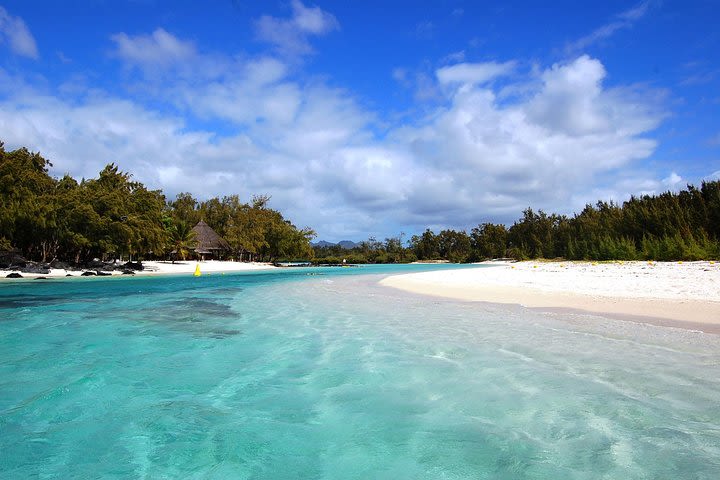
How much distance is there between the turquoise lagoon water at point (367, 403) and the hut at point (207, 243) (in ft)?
159

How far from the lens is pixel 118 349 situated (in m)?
7.18

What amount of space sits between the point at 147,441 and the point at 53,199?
34424mm

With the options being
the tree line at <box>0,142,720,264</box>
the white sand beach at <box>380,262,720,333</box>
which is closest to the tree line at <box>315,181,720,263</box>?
the tree line at <box>0,142,720,264</box>

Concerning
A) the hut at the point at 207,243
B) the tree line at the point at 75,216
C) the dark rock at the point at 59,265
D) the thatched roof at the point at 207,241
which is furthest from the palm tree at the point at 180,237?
the dark rock at the point at 59,265

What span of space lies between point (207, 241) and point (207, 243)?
408mm

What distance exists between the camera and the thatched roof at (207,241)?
55.3m

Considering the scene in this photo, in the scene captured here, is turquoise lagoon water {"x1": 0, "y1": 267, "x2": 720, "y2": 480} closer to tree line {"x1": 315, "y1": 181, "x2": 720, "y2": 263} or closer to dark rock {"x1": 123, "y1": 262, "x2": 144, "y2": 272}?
tree line {"x1": 315, "y1": 181, "x2": 720, "y2": 263}

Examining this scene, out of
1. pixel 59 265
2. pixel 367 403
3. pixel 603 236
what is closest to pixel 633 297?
pixel 367 403

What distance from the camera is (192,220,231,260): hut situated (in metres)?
55.2

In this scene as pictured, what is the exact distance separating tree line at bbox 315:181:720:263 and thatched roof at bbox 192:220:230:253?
2933cm

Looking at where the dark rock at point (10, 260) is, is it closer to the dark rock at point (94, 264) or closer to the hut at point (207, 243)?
the dark rock at point (94, 264)

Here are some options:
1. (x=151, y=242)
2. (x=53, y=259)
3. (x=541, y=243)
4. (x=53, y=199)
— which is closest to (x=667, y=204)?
(x=541, y=243)

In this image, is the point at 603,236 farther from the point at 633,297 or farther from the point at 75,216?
the point at 75,216

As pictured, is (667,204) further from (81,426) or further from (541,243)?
(81,426)
